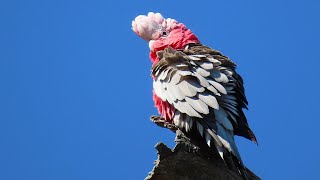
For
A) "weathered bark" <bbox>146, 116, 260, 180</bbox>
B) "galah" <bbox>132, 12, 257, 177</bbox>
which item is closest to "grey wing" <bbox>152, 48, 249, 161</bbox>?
"galah" <bbox>132, 12, 257, 177</bbox>

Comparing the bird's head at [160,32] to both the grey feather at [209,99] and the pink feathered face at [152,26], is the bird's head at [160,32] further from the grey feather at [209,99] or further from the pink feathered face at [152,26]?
the grey feather at [209,99]

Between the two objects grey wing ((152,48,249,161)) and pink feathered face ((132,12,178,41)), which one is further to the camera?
pink feathered face ((132,12,178,41))

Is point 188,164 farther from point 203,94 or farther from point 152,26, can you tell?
point 152,26

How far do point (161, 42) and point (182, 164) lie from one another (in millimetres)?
1722

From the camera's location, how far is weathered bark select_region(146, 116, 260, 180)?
4109mm

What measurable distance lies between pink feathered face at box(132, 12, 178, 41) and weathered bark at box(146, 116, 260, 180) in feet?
5.06

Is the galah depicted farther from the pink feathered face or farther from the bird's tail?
the pink feathered face

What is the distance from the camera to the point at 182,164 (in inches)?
165

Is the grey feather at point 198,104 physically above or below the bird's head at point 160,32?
below

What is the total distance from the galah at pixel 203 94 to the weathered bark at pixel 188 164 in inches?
4.6

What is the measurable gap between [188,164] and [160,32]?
1875 mm

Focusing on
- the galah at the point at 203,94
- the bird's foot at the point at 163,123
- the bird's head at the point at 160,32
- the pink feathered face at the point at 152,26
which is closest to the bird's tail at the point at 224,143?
the galah at the point at 203,94

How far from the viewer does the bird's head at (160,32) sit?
548cm

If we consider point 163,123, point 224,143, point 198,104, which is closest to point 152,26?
point 163,123
